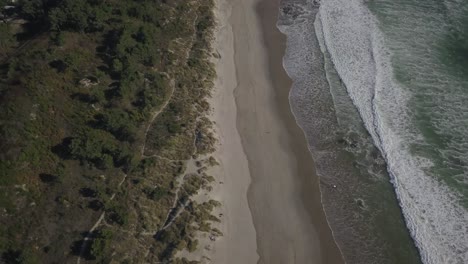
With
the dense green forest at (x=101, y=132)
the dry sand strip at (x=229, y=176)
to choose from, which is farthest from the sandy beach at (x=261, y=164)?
the dense green forest at (x=101, y=132)

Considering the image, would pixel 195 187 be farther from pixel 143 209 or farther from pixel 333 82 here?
pixel 333 82

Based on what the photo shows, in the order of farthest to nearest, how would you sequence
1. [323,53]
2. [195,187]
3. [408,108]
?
[323,53] < [408,108] < [195,187]

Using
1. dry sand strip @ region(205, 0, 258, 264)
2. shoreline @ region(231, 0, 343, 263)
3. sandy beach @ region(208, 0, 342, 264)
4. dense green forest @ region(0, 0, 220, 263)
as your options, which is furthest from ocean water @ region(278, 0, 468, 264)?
dense green forest @ region(0, 0, 220, 263)

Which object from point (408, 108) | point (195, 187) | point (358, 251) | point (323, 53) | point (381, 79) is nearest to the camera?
point (358, 251)

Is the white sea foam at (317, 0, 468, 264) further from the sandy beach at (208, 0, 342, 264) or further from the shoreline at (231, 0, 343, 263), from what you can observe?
the sandy beach at (208, 0, 342, 264)

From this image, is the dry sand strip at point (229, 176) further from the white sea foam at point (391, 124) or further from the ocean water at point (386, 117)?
the white sea foam at point (391, 124)

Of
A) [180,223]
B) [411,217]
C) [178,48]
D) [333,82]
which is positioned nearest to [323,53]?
[333,82]
